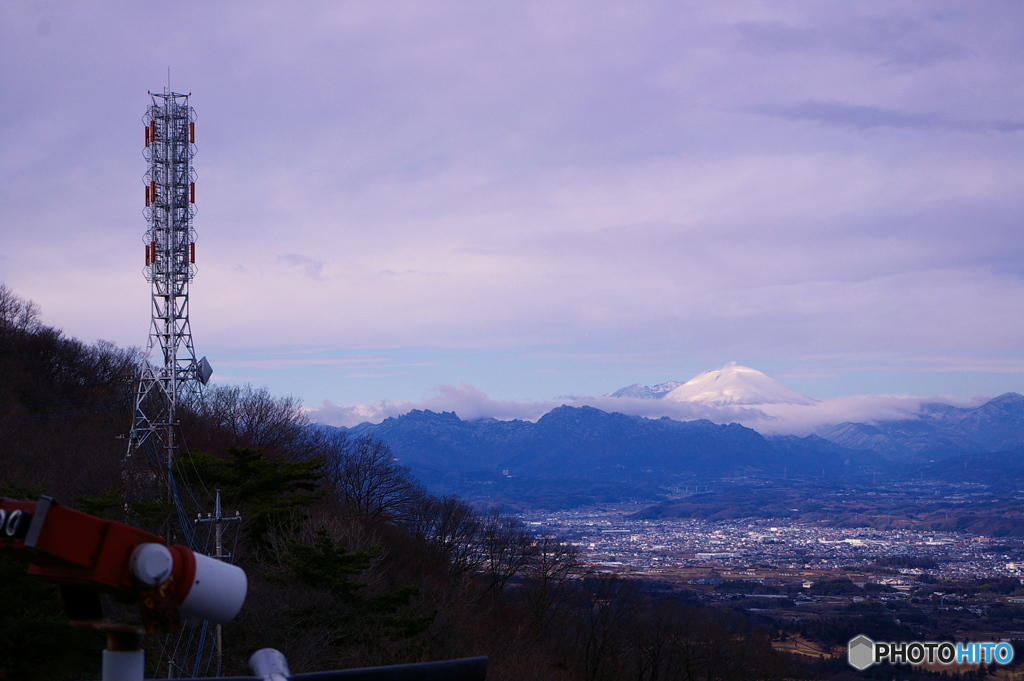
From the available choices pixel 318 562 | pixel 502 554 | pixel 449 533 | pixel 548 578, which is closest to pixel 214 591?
pixel 318 562

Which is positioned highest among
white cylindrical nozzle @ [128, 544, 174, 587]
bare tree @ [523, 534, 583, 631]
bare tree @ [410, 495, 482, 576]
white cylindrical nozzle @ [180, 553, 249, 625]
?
white cylindrical nozzle @ [128, 544, 174, 587]

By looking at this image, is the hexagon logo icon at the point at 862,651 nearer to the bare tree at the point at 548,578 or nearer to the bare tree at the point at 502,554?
the bare tree at the point at 548,578

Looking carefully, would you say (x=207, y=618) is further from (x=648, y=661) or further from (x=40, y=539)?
(x=648, y=661)

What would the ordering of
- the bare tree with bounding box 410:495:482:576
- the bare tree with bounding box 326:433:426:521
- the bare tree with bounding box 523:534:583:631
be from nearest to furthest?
the bare tree with bounding box 523:534:583:631
the bare tree with bounding box 410:495:482:576
the bare tree with bounding box 326:433:426:521

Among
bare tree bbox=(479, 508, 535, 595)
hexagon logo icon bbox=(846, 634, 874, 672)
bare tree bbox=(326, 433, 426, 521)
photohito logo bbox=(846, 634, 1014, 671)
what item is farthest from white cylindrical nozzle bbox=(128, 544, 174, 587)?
bare tree bbox=(326, 433, 426, 521)

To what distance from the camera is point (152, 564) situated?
2164 millimetres

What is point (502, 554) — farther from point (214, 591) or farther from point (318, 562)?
point (214, 591)

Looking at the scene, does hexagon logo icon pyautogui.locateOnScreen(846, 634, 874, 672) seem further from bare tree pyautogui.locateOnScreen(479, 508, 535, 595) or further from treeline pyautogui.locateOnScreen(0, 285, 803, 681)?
bare tree pyautogui.locateOnScreen(479, 508, 535, 595)

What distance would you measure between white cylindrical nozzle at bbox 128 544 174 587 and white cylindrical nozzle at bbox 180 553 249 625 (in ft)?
0.27

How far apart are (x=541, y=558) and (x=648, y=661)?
21.4 m

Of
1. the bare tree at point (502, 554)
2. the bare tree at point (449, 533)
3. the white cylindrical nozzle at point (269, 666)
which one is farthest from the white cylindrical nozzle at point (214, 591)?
the bare tree at point (449, 533)

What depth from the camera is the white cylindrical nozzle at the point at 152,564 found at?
2.16 m

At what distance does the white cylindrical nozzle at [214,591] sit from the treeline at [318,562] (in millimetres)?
22641

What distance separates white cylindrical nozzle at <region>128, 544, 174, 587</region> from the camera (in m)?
2.16
